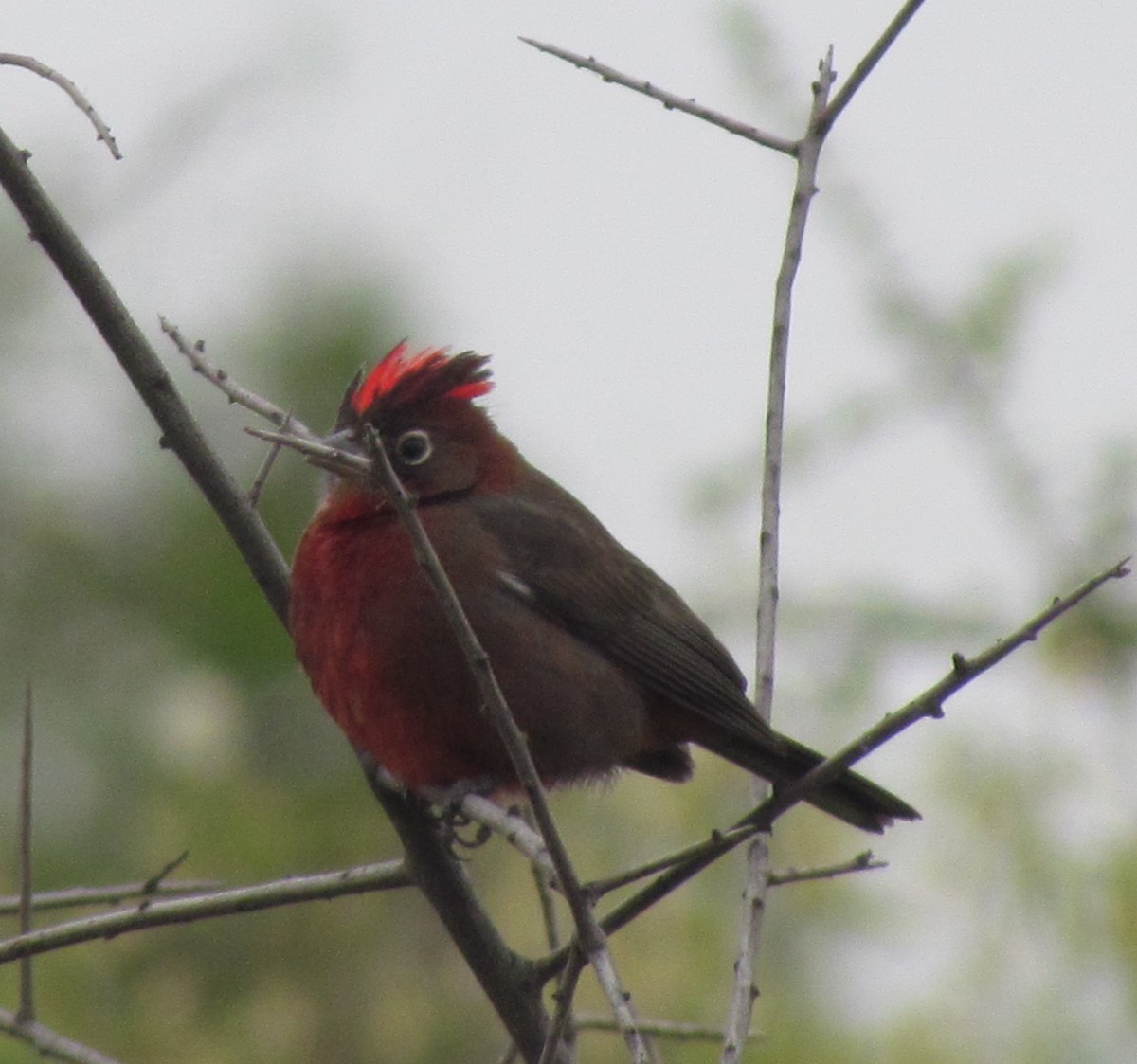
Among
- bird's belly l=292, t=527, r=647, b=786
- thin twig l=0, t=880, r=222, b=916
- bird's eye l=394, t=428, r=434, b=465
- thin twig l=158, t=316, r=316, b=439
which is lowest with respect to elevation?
thin twig l=0, t=880, r=222, b=916

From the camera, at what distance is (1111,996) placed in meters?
5.61

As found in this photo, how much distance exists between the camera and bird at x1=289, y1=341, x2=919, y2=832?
4.54 metres

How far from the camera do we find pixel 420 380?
5.30 metres

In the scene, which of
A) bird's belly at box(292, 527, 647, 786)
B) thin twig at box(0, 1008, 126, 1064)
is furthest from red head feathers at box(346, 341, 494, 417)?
thin twig at box(0, 1008, 126, 1064)

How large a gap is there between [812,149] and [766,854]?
131cm

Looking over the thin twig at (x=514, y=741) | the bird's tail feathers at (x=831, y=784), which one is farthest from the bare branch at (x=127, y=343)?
the bird's tail feathers at (x=831, y=784)

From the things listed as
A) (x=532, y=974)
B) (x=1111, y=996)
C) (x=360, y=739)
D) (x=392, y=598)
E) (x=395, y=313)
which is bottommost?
(x=532, y=974)

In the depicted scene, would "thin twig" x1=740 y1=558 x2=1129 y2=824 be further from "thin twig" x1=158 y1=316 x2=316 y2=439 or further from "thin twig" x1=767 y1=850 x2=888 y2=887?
"thin twig" x1=158 y1=316 x2=316 y2=439

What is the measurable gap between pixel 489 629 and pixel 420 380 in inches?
32.9

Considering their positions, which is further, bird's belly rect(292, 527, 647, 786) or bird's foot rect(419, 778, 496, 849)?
bird's belly rect(292, 527, 647, 786)

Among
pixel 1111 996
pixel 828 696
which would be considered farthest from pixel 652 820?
pixel 1111 996

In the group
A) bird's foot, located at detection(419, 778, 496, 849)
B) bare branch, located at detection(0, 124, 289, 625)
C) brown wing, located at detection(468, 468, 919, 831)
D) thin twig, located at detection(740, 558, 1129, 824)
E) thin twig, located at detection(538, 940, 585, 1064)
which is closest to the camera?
thin twig, located at detection(740, 558, 1129, 824)

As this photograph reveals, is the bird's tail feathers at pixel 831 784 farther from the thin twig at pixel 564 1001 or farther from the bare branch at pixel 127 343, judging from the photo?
the thin twig at pixel 564 1001

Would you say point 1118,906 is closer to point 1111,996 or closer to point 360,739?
point 1111,996
